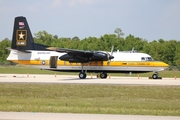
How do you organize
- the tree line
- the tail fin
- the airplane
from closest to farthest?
the airplane
the tail fin
the tree line

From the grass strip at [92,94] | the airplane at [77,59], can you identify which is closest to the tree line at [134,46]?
the airplane at [77,59]

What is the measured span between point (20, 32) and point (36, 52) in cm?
353

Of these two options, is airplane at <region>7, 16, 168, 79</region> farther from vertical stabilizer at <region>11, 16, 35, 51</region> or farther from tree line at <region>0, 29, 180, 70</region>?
tree line at <region>0, 29, 180, 70</region>

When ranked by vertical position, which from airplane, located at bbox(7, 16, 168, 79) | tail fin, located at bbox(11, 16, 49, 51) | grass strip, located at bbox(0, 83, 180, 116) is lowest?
grass strip, located at bbox(0, 83, 180, 116)

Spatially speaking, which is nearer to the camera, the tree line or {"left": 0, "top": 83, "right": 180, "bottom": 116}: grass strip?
{"left": 0, "top": 83, "right": 180, "bottom": 116}: grass strip

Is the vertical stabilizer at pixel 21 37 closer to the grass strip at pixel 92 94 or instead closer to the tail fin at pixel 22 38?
the tail fin at pixel 22 38

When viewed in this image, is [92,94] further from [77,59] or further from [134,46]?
[134,46]

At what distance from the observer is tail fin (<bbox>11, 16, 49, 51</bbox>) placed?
155 feet

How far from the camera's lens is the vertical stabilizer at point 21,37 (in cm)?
4725

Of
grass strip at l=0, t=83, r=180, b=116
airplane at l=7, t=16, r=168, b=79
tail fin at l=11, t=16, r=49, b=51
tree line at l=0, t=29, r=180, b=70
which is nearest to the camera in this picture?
grass strip at l=0, t=83, r=180, b=116

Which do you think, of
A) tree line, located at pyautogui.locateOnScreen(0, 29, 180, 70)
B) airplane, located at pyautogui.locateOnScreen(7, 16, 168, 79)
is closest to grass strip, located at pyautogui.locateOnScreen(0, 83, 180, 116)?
airplane, located at pyautogui.locateOnScreen(7, 16, 168, 79)

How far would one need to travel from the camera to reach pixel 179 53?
90.4m

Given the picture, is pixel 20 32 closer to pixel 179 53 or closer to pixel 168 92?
pixel 168 92

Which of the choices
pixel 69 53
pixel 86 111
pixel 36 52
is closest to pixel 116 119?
pixel 86 111
